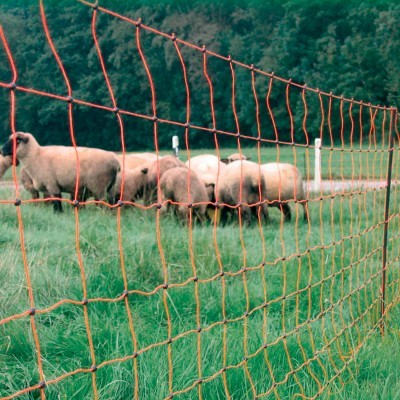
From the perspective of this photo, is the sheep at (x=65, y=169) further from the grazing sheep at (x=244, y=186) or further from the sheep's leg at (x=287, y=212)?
the sheep's leg at (x=287, y=212)

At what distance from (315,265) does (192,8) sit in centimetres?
3666

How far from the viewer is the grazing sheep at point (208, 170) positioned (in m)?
8.35

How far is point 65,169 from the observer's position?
8.48 metres

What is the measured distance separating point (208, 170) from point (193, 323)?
234 inches

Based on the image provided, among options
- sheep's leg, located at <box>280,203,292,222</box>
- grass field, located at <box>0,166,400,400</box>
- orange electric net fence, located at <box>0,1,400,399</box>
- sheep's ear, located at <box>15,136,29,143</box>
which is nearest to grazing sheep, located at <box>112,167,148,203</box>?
sheep's ear, located at <box>15,136,29,143</box>

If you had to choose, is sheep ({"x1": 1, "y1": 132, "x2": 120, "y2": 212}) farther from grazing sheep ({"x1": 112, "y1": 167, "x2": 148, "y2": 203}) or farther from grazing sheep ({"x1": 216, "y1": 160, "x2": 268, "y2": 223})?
grazing sheep ({"x1": 216, "y1": 160, "x2": 268, "y2": 223})

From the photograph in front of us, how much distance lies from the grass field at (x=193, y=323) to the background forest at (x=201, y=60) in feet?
91.1

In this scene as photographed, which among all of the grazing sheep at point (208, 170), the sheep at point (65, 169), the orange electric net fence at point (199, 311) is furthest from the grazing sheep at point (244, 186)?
the orange electric net fence at point (199, 311)

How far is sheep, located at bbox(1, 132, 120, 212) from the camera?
8.35 metres

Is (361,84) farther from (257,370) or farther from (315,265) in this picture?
(257,370)

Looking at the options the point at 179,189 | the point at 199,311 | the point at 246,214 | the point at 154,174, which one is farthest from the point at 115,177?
the point at 199,311

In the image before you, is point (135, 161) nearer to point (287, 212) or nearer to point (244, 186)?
point (287, 212)

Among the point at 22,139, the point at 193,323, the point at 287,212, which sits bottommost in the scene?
the point at 287,212

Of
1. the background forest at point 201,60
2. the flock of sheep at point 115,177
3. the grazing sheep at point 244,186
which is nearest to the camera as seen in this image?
the grazing sheep at point 244,186
